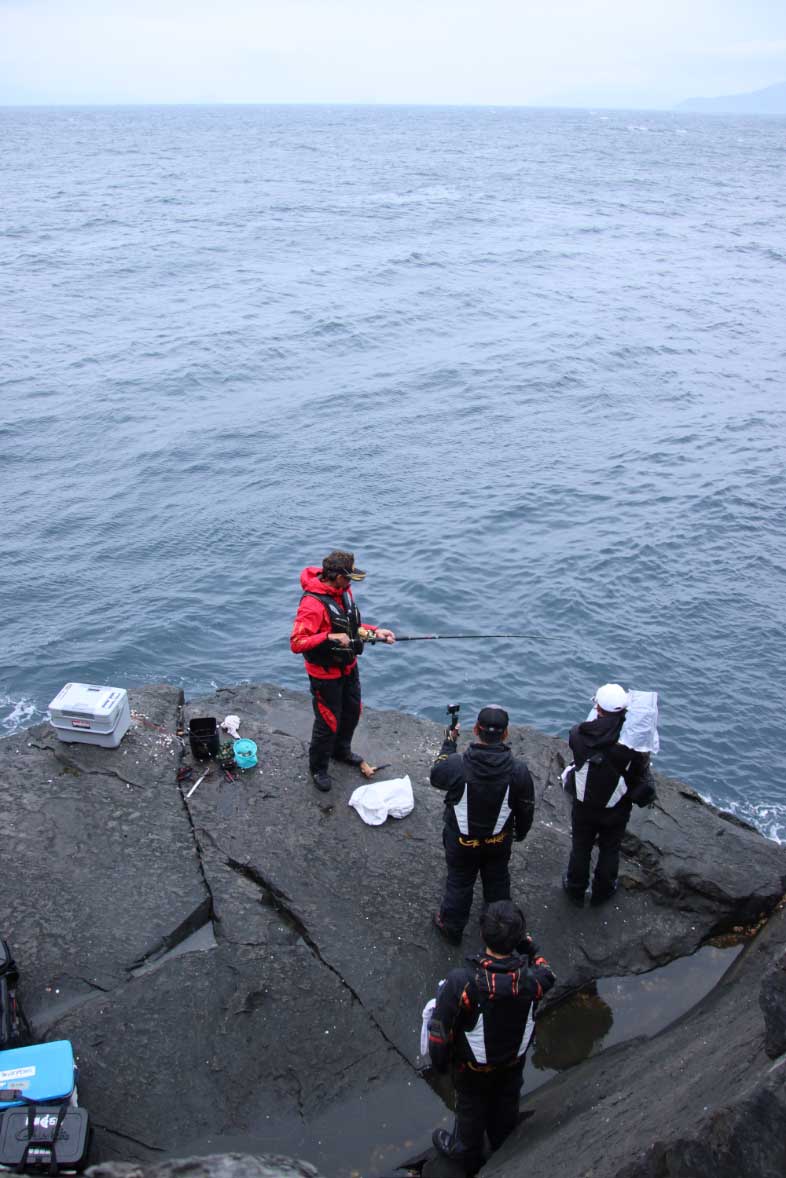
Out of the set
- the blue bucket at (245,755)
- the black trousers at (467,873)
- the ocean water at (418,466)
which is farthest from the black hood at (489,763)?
the ocean water at (418,466)

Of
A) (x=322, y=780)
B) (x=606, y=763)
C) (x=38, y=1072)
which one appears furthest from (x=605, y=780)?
(x=38, y=1072)

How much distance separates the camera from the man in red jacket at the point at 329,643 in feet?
26.0

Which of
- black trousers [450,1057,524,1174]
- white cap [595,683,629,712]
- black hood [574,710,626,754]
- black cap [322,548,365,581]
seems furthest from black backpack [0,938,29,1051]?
white cap [595,683,629,712]

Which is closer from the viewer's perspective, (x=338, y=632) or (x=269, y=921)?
(x=269, y=921)

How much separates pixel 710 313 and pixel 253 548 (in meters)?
27.1

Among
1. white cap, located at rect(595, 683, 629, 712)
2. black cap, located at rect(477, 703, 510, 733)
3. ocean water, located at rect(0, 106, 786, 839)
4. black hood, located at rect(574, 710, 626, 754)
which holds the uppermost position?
black cap, located at rect(477, 703, 510, 733)

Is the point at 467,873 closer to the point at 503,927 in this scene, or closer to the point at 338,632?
the point at 503,927

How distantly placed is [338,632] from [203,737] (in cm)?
172

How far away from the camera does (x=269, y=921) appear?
721cm

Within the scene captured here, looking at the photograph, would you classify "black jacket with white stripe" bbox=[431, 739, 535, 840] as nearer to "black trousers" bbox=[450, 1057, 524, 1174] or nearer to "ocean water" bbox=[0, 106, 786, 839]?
"black trousers" bbox=[450, 1057, 524, 1174]

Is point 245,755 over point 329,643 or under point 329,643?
under

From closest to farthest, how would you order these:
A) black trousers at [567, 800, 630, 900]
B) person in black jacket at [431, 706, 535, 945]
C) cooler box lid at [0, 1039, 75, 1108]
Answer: cooler box lid at [0, 1039, 75, 1108]
person in black jacket at [431, 706, 535, 945]
black trousers at [567, 800, 630, 900]

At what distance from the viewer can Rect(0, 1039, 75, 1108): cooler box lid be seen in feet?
18.0

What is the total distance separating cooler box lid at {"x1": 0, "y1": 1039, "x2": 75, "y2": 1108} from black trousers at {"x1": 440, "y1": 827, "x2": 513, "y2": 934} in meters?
2.64
